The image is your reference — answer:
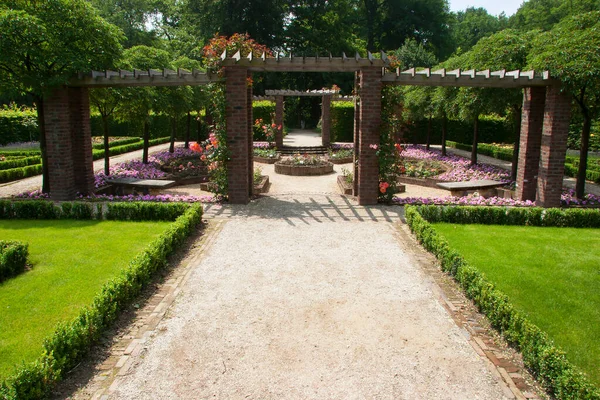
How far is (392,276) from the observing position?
261 inches

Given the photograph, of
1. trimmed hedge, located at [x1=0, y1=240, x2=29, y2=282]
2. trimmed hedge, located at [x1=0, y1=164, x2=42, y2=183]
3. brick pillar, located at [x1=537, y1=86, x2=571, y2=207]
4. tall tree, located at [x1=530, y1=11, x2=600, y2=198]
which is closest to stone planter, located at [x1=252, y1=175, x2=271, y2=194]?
trimmed hedge, located at [x1=0, y1=240, x2=29, y2=282]

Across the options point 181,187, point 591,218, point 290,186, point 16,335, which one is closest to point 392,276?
point 16,335

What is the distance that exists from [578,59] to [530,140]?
2281 mm

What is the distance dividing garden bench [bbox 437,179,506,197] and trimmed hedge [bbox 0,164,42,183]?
44.1ft

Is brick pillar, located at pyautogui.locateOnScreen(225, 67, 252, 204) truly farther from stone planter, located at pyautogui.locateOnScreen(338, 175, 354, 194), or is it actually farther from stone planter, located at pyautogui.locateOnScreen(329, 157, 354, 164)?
stone planter, located at pyautogui.locateOnScreen(329, 157, 354, 164)

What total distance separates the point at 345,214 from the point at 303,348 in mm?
5856

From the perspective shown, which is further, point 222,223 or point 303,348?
point 222,223

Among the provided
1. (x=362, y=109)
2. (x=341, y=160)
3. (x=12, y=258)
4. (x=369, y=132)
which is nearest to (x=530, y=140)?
(x=369, y=132)

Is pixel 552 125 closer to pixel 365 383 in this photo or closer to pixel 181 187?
pixel 365 383

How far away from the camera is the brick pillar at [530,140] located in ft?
36.9

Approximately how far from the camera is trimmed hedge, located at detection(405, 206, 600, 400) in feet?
12.3

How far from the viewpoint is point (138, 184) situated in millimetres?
12070

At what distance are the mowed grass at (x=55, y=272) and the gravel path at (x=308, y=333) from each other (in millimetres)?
1146

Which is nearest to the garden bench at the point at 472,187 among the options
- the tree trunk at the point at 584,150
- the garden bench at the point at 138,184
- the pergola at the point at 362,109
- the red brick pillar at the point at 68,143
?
the pergola at the point at 362,109
